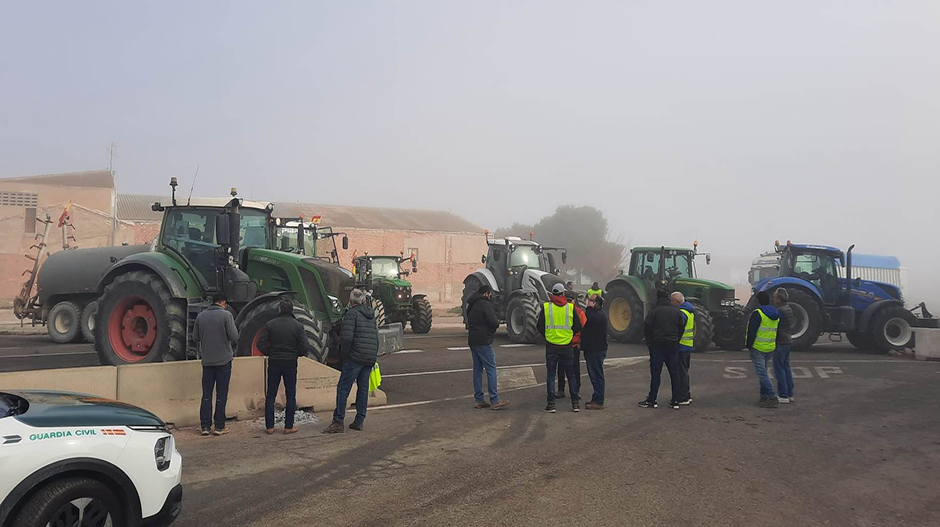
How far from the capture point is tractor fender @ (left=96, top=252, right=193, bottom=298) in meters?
9.66

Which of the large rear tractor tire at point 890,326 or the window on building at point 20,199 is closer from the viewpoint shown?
the large rear tractor tire at point 890,326

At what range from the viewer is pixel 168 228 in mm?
10680

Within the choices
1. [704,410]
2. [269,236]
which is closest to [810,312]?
[704,410]

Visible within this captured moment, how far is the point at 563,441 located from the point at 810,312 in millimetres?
11799

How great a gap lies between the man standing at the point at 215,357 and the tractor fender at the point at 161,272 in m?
2.74

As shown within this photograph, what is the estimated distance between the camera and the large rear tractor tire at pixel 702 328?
50.6ft

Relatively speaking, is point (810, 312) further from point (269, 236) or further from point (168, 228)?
point (168, 228)

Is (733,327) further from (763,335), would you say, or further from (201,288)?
(201,288)

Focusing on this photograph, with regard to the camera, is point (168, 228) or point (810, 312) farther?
point (810, 312)

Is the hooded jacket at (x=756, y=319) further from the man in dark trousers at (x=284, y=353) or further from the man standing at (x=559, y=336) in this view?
the man in dark trousers at (x=284, y=353)

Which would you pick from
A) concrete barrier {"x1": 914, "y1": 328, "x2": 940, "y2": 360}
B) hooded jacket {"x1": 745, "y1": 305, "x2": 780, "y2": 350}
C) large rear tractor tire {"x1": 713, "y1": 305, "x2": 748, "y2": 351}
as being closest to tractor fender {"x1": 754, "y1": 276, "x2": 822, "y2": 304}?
large rear tractor tire {"x1": 713, "y1": 305, "x2": 748, "y2": 351}

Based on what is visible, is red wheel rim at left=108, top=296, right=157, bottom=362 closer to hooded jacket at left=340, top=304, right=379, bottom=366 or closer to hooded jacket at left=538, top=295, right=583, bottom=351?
hooded jacket at left=340, top=304, right=379, bottom=366

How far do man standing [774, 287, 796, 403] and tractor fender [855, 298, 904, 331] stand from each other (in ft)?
28.1

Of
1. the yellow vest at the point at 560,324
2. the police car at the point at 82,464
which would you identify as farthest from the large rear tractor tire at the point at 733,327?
the police car at the point at 82,464
